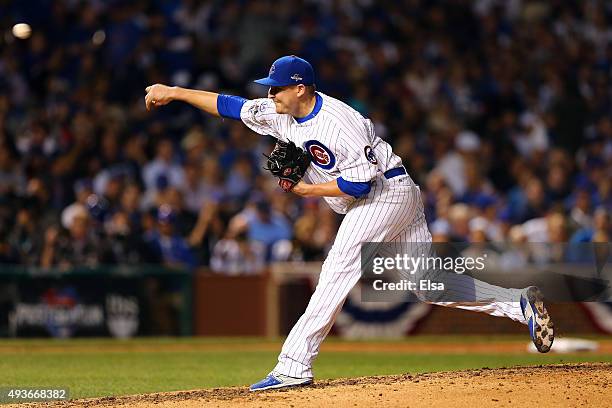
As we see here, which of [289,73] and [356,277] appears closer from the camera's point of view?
[289,73]

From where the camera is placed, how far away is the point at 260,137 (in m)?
15.9

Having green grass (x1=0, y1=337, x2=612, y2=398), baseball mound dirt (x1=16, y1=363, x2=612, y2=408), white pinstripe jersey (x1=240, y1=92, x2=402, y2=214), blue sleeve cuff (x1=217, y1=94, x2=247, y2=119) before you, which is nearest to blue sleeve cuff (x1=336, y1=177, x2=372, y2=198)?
white pinstripe jersey (x1=240, y1=92, x2=402, y2=214)

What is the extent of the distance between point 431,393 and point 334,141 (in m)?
1.59

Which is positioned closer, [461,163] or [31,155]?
→ [31,155]

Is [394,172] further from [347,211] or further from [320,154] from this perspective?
[320,154]

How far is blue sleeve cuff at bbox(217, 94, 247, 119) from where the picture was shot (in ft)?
24.6

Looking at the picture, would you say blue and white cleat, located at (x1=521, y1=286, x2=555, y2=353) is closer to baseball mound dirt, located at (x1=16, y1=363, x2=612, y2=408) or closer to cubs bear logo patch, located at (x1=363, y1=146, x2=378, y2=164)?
baseball mound dirt, located at (x1=16, y1=363, x2=612, y2=408)

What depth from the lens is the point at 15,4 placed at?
15781 mm

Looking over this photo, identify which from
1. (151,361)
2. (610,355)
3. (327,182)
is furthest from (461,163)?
(327,182)

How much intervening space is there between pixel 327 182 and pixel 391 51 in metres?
11.2

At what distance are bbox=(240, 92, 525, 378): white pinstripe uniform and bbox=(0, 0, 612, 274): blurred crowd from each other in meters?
6.42

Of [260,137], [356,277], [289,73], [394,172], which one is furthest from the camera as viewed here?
[260,137]

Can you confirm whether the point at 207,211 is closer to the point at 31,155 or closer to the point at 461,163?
the point at 31,155

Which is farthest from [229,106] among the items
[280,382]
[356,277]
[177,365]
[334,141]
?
[177,365]
